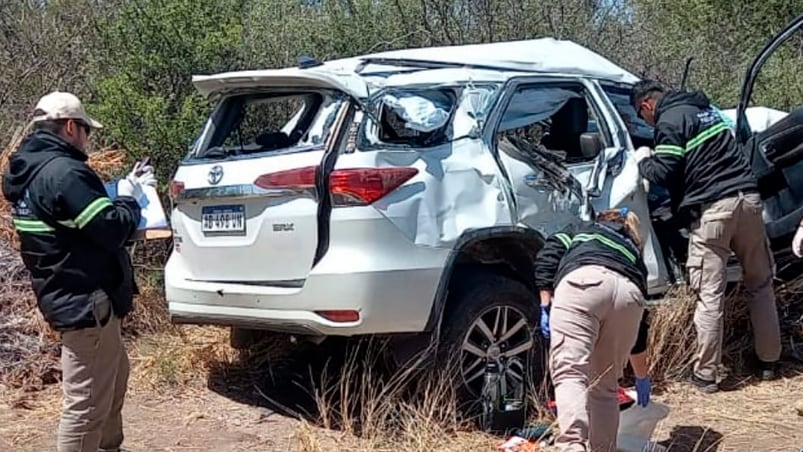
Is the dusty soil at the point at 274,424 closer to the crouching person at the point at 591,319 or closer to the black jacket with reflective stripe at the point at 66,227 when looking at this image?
the crouching person at the point at 591,319

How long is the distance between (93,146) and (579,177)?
15.1 feet

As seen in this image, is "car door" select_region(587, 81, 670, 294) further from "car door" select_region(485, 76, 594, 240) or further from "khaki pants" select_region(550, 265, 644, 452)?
"khaki pants" select_region(550, 265, 644, 452)

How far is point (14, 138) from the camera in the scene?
8656 mm

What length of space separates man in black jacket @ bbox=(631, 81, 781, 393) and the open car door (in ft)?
1.36

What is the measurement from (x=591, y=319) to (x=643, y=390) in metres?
0.97

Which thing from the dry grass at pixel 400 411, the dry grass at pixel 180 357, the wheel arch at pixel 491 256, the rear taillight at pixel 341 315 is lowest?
the dry grass at pixel 180 357

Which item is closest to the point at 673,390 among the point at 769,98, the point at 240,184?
the point at 240,184

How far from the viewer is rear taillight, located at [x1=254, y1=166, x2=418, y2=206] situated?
5219 millimetres

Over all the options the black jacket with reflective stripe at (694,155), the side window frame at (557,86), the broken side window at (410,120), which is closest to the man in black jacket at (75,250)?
the broken side window at (410,120)

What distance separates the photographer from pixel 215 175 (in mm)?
5734

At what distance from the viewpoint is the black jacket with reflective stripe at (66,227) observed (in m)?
4.51

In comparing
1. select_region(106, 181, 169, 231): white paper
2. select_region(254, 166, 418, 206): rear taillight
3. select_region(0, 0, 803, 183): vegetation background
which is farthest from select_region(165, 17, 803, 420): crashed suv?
select_region(0, 0, 803, 183): vegetation background

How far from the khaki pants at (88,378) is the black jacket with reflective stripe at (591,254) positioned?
6.48ft

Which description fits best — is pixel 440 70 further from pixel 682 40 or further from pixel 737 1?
pixel 737 1
